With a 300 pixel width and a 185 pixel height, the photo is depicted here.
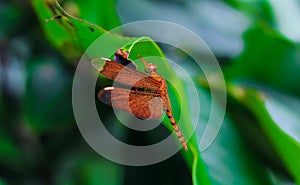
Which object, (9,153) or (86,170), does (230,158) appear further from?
(9,153)

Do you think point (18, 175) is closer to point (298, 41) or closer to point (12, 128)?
point (12, 128)

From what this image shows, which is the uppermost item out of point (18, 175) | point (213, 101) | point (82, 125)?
point (213, 101)

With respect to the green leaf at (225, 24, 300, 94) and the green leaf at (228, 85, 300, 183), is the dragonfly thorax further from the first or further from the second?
the green leaf at (225, 24, 300, 94)

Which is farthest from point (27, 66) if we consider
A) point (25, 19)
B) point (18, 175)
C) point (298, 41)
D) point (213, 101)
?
point (298, 41)

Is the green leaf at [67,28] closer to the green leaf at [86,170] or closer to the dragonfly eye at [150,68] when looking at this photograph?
the dragonfly eye at [150,68]

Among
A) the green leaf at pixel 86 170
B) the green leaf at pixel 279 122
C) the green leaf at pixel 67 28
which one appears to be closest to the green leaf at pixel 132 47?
the green leaf at pixel 67 28

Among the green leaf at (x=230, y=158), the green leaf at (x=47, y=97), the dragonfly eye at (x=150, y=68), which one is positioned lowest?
the green leaf at (x=47, y=97)

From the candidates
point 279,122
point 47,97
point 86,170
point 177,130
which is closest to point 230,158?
point 279,122
